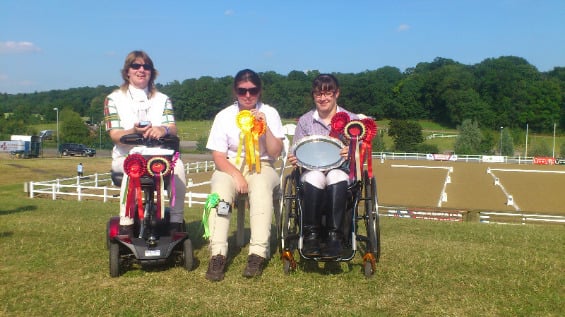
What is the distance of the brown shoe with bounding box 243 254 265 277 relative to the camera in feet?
14.2

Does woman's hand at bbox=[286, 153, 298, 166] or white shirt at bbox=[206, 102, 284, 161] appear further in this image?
white shirt at bbox=[206, 102, 284, 161]

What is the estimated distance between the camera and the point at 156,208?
4.61 m

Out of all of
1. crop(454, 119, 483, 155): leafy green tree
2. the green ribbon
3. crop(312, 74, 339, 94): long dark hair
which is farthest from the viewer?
crop(454, 119, 483, 155): leafy green tree

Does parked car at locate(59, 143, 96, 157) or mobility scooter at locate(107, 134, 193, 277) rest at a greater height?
mobility scooter at locate(107, 134, 193, 277)

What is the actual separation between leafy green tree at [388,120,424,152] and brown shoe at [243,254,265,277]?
Result: 241 ft

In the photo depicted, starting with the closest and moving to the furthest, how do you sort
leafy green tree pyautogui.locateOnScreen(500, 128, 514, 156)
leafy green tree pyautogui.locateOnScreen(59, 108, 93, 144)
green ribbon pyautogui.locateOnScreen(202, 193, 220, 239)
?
green ribbon pyautogui.locateOnScreen(202, 193, 220, 239)
leafy green tree pyautogui.locateOnScreen(59, 108, 93, 144)
leafy green tree pyautogui.locateOnScreen(500, 128, 514, 156)

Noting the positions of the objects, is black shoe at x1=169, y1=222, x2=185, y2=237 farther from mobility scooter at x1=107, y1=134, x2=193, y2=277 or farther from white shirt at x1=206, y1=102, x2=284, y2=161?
white shirt at x1=206, y1=102, x2=284, y2=161

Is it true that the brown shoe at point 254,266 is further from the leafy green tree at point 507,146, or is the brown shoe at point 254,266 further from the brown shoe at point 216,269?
the leafy green tree at point 507,146

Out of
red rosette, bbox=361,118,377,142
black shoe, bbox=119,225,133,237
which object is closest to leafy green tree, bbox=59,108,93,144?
black shoe, bbox=119,225,133,237

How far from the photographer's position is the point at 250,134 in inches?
188

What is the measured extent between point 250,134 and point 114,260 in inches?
63.4

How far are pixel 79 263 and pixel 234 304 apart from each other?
196 centimetres

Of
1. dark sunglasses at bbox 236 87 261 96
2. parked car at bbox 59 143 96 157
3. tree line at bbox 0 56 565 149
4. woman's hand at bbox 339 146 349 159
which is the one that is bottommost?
parked car at bbox 59 143 96 157

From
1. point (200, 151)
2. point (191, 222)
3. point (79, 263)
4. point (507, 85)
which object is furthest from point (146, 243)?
point (507, 85)
